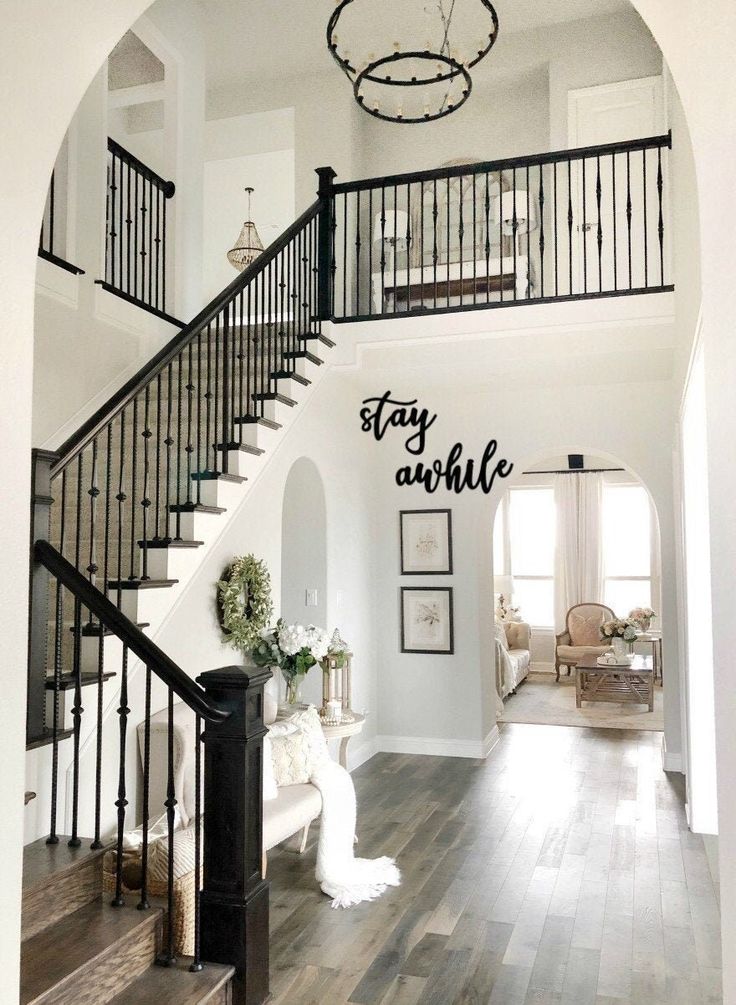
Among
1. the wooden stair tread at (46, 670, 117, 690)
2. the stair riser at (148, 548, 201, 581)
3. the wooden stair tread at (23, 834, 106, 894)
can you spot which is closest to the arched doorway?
the stair riser at (148, 548, 201, 581)

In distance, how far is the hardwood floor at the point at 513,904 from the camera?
319 cm

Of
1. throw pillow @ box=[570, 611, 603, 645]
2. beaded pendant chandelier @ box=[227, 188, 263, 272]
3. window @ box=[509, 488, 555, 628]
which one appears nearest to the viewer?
beaded pendant chandelier @ box=[227, 188, 263, 272]

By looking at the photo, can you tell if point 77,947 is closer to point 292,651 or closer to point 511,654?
point 292,651

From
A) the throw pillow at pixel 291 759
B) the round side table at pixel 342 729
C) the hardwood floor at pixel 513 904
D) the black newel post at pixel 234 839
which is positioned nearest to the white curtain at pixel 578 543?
the hardwood floor at pixel 513 904

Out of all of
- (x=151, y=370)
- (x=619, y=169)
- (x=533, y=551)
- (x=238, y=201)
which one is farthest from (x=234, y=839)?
(x=533, y=551)

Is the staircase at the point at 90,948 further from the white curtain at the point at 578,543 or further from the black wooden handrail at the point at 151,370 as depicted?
the white curtain at the point at 578,543

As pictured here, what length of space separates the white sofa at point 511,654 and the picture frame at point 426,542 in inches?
101

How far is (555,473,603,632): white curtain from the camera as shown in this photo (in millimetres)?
11750

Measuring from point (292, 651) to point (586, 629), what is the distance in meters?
7.05

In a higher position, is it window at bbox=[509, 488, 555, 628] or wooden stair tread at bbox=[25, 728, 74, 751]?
window at bbox=[509, 488, 555, 628]

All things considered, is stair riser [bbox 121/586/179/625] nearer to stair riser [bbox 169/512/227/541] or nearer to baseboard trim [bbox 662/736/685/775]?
stair riser [bbox 169/512/227/541]

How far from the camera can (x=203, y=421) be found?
543 centimetres

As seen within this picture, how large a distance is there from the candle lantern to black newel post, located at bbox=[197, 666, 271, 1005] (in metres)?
2.08

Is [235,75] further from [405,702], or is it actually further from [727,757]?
[727,757]
